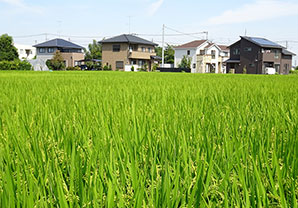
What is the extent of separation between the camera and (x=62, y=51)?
51.2 m

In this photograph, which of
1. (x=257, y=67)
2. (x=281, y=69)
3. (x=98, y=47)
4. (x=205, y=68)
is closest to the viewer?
(x=257, y=67)

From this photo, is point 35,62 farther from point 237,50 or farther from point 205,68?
point 237,50

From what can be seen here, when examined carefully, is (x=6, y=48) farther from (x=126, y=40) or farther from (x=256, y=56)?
(x=256, y=56)

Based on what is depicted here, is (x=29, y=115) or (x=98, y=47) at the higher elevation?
(x=98, y=47)

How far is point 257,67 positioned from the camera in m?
42.3

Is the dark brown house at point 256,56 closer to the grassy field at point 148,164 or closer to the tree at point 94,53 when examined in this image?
the tree at point 94,53

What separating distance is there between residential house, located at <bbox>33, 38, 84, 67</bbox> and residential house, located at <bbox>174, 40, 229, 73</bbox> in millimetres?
16556

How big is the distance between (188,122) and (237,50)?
45363mm

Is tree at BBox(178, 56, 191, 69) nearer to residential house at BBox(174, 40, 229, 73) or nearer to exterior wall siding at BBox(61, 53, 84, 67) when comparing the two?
residential house at BBox(174, 40, 229, 73)

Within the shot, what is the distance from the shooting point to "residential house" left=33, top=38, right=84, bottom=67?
166ft

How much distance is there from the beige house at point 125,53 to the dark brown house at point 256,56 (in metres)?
12.6

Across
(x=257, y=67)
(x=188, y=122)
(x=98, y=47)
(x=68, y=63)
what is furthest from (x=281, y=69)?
(x=188, y=122)

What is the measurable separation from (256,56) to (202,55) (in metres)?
8.22

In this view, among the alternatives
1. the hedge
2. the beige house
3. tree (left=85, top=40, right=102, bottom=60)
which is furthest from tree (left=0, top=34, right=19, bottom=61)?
tree (left=85, top=40, right=102, bottom=60)
